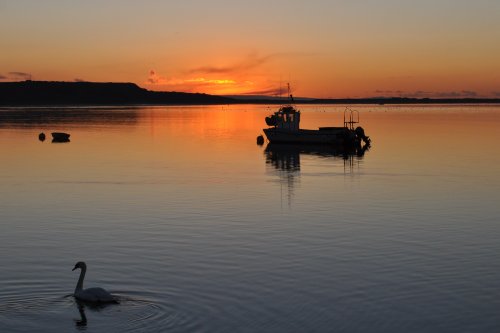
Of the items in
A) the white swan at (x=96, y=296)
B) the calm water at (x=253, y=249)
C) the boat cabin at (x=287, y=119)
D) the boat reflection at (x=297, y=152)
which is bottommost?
the boat reflection at (x=297, y=152)

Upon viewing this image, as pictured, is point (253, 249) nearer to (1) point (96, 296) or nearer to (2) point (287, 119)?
(1) point (96, 296)

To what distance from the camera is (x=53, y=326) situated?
16609 millimetres

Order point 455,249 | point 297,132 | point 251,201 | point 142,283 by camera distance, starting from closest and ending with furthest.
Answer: point 142,283 → point 455,249 → point 251,201 → point 297,132

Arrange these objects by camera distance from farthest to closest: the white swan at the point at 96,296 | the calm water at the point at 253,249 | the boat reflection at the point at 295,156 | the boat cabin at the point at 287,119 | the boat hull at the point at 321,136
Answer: the boat cabin at the point at 287,119 → the boat hull at the point at 321,136 → the boat reflection at the point at 295,156 → the white swan at the point at 96,296 → the calm water at the point at 253,249

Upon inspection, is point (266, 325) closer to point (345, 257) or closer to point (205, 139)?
point (345, 257)

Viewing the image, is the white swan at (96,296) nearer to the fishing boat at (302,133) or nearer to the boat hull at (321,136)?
the fishing boat at (302,133)

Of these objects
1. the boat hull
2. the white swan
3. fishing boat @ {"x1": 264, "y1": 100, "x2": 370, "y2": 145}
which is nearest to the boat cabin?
fishing boat @ {"x1": 264, "y1": 100, "x2": 370, "y2": 145}

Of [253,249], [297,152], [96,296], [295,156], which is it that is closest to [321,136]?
[297,152]

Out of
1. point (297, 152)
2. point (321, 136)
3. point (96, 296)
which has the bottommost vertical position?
point (297, 152)

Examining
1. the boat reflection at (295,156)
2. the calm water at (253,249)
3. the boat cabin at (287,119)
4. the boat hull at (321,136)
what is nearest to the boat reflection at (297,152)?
the boat reflection at (295,156)

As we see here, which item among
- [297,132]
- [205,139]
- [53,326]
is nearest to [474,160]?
[297,132]

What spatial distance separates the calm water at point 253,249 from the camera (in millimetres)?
17156

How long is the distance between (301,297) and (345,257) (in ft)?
15.4

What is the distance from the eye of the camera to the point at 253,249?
24.0 meters
